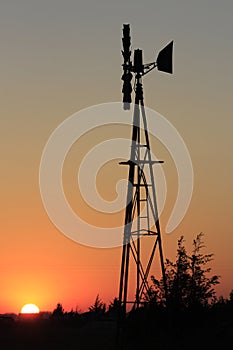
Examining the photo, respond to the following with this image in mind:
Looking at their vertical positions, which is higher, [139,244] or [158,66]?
[158,66]

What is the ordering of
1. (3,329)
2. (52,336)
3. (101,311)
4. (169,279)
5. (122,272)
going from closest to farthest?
(122,272) → (169,279) → (52,336) → (3,329) → (101,311)

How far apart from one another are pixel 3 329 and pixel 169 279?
12505mm

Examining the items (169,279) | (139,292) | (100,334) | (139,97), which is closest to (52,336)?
(100,334)

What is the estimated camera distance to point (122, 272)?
Answer: 43.0 metres

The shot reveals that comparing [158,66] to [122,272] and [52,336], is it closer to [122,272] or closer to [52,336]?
[122,272]

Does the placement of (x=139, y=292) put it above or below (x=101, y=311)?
below

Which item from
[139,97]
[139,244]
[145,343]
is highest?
[139,97]

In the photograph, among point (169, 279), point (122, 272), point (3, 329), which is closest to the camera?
point (122, 272)

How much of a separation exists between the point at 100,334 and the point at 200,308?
262 inches

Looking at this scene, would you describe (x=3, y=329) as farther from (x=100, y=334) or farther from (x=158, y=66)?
(x=158, y=66)

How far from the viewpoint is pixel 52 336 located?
54.2m

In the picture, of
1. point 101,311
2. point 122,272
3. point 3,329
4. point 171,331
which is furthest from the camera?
point 101,311

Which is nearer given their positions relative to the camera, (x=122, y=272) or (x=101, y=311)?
(x=122, y=272)

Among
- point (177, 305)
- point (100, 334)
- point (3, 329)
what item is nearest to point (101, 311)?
point (3, 329)
